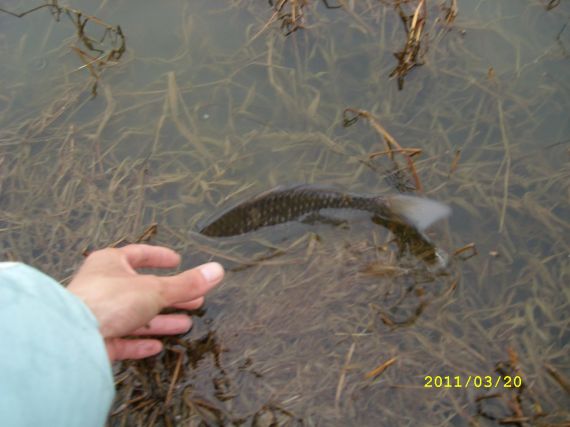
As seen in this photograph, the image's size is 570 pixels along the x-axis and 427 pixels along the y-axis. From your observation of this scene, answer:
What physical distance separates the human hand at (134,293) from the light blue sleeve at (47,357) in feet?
1.02

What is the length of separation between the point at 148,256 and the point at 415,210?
1372 mm

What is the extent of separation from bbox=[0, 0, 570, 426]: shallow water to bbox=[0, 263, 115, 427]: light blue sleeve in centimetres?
101

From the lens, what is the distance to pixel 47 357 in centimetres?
167

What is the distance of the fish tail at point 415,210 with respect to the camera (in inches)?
122

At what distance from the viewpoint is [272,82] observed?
11.9ft

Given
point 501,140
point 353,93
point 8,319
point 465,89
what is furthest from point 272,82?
point 8,319

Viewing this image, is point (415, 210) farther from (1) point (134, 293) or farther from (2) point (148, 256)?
(1) point (134, 293)

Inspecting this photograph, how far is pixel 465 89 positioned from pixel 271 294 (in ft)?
5.69

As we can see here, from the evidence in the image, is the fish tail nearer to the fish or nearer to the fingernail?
the fish

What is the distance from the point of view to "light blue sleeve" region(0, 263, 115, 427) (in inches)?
62.1

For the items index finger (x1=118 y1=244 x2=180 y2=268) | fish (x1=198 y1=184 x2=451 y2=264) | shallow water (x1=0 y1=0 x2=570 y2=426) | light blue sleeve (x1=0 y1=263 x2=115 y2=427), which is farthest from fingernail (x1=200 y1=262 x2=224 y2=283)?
light blue sleeve (x1=0 y1=263 x2=115 y2=427)

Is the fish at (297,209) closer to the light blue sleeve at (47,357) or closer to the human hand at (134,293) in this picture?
the human hand at (134,293)

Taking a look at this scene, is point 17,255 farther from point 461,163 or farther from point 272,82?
point 461,163

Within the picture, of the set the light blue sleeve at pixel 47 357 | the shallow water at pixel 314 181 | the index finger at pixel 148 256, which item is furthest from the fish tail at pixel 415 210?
the light blue sleeve at pixel 47 357
